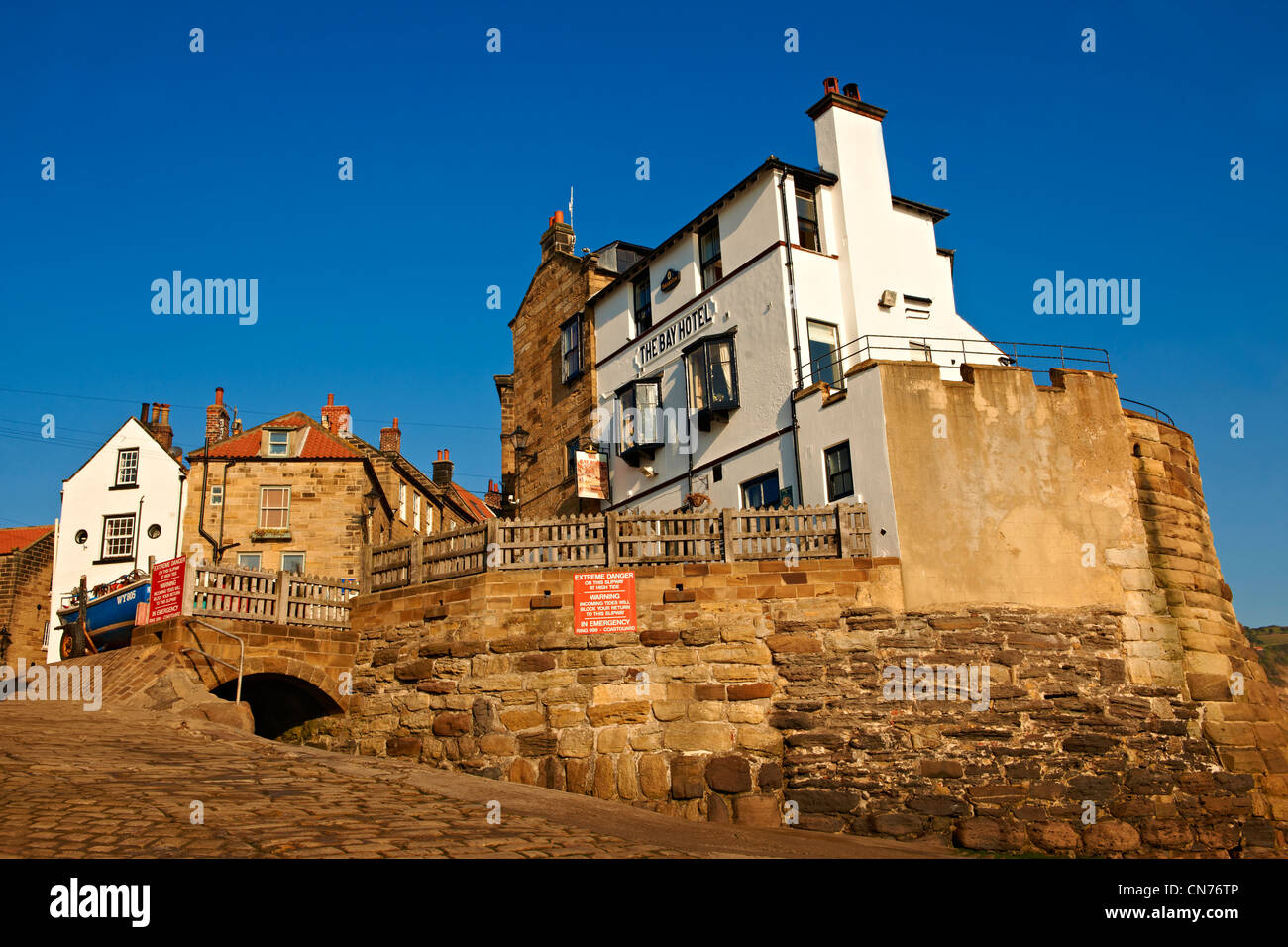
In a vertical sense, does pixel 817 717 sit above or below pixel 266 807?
above

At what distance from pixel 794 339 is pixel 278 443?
21249 millimetres

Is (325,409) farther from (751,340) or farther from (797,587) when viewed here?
(797,587)

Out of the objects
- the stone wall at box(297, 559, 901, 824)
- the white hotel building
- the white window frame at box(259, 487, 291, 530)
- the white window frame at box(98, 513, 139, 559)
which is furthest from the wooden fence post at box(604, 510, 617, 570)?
the white window frame at box(98, 513, 139, 559)

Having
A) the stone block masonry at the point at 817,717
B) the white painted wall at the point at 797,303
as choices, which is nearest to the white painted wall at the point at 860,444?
the white painted wall at the point at 797,303

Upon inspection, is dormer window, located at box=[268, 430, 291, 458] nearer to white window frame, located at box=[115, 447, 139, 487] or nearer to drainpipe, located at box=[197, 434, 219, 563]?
drainpipe, located at box=[197, 434, 219, 563]

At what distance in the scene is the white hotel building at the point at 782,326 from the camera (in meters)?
22.2

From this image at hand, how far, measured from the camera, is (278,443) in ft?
118

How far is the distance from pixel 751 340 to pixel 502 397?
13515 millimetres

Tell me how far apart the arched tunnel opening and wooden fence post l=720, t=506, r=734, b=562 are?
7991mm

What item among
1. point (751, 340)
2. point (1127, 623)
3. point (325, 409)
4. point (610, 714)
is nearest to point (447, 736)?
point (610, 714)

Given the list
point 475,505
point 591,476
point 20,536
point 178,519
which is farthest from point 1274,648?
point 20,536

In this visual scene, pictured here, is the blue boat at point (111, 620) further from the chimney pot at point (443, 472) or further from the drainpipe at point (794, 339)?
the chimney pot at point (443, 472)

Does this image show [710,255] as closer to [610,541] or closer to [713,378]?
[713,378]

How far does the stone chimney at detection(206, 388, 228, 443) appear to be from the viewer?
38.8m
